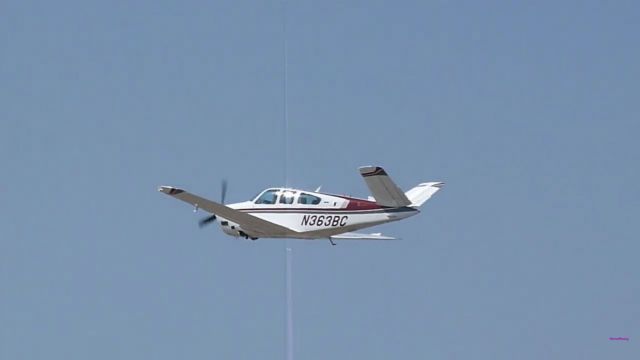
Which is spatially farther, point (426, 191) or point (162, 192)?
point (426, 191)

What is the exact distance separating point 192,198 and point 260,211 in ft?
13.9

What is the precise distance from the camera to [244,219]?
100m

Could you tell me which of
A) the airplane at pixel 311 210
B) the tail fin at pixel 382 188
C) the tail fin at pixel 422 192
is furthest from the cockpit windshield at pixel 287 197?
the tail fin at pixel 422 192

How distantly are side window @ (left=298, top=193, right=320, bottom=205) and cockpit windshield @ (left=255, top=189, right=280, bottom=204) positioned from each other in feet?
4.85

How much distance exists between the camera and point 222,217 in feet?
333

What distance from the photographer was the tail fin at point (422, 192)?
101938 mm

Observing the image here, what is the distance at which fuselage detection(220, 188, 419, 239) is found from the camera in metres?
97.4

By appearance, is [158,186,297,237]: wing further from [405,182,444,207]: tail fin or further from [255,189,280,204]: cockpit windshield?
[405,182,444,207]: tail fin

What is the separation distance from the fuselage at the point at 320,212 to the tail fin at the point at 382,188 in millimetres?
376

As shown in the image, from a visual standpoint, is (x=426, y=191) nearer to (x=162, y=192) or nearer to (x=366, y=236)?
(x=366, y=236)

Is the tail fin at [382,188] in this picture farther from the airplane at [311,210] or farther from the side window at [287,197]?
the side window at [287,197]

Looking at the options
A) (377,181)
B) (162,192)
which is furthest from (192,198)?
(377,181)

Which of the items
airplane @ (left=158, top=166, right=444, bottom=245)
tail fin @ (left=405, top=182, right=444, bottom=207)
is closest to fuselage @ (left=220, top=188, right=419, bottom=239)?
airplane @ (left=158, top=166, right=444, bottom=245)

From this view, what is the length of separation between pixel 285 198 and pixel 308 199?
→ 1.32 m
